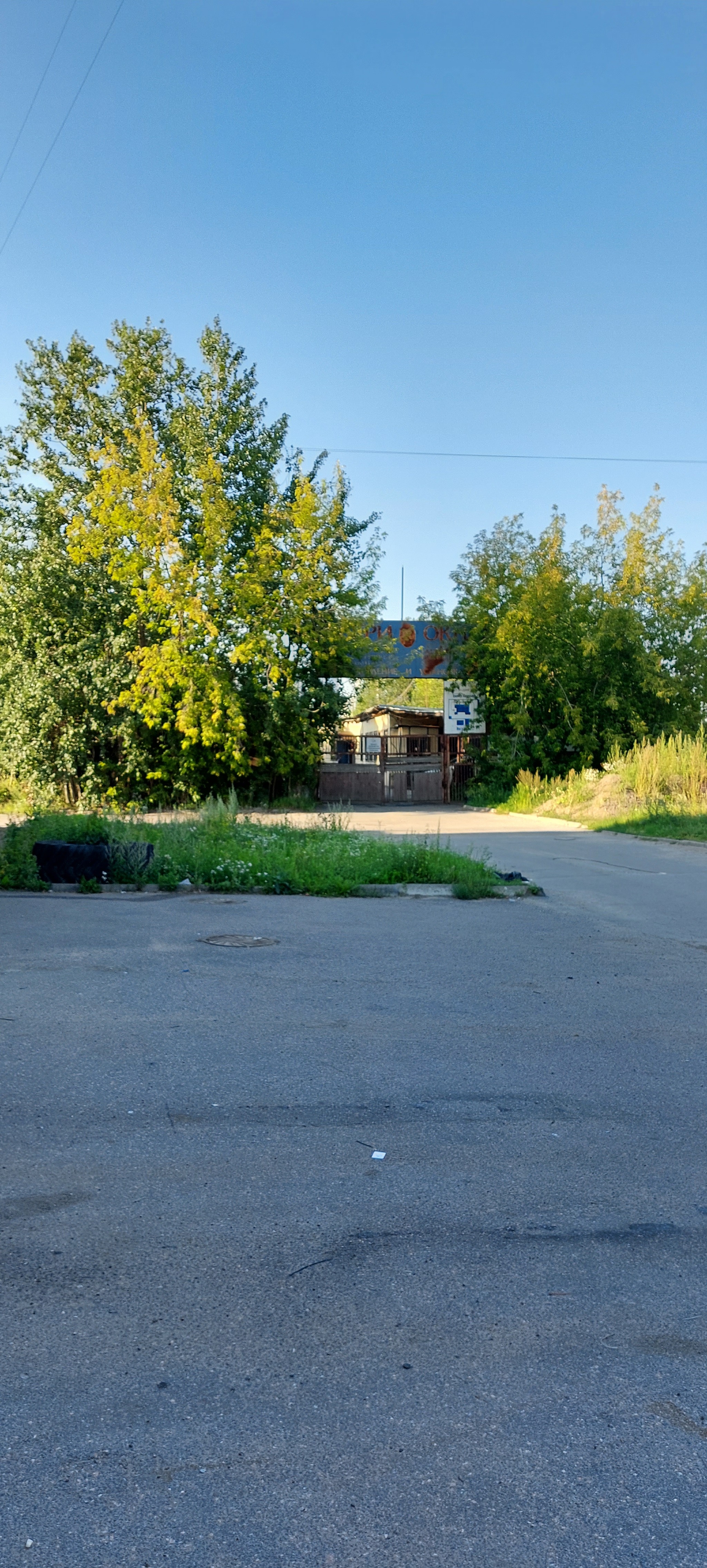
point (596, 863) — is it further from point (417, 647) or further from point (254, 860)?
point (417, 647)

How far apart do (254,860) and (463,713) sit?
79.3ft

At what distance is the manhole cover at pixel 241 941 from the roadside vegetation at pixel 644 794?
497 inches

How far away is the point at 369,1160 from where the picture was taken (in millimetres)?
4391

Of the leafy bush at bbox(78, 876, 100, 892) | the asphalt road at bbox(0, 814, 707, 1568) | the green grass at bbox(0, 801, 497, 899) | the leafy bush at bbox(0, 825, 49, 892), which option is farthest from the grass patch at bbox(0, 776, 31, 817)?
the asphalt road at bbox(0, 814, 707, 1568)

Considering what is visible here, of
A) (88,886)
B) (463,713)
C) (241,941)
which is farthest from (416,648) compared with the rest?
(241,941)

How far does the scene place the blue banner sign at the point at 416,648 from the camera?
1421 inches

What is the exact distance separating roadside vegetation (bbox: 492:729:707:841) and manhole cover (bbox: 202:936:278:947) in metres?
12.6

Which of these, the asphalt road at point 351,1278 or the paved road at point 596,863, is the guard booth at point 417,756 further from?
the asphalt road at point 351,1278

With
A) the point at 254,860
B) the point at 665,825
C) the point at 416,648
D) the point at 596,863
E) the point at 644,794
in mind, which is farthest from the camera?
the point at 416,648

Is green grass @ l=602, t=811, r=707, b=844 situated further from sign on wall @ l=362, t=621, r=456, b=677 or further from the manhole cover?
sign on wall @ l=362, t=621, r=456, b=677

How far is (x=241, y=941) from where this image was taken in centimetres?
916

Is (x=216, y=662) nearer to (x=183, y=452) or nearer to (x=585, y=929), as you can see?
(x=183, y=452)

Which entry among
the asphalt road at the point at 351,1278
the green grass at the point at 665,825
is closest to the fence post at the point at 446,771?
the green grass at the point at 665,825

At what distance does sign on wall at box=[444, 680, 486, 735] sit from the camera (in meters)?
36.6
